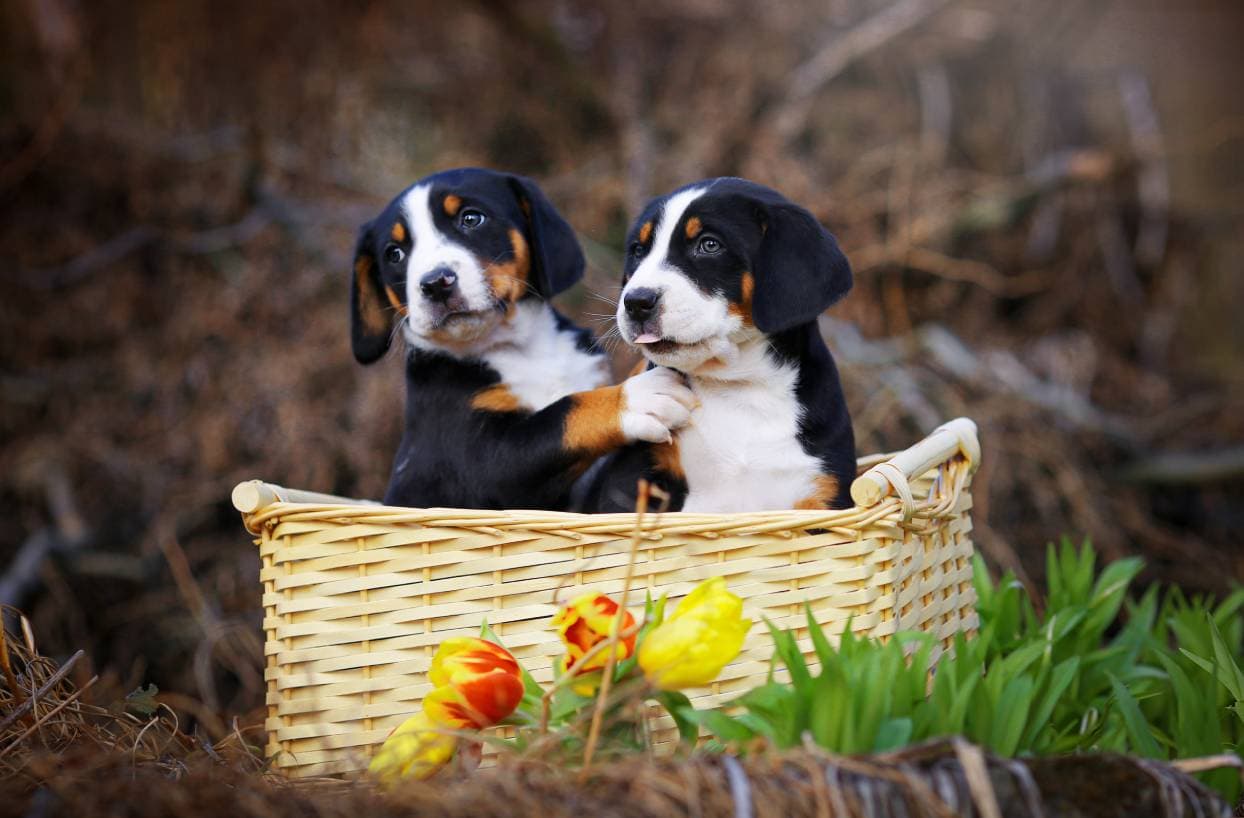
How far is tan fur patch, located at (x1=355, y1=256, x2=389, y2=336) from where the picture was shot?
3.12 meters

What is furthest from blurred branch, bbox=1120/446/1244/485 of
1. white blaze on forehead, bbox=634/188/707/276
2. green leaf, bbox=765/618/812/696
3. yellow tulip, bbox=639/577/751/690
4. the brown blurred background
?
yellow tulip, bbox=639/577/751/690

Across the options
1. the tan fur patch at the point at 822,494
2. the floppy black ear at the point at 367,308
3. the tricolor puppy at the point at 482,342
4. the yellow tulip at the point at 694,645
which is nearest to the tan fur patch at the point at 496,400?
the tricolor puppy at the point at 482,342

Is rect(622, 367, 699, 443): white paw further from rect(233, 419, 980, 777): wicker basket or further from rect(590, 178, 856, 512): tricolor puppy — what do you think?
rect(233, 419, 980, 777): wicker basket

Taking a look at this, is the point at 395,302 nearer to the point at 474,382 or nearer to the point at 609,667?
the point at 474,382

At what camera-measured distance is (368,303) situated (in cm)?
315

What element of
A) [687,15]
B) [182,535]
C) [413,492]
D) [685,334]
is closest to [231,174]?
[182,535]

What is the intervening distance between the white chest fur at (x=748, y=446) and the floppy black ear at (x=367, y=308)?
3.00 ft

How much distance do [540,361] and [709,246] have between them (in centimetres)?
64

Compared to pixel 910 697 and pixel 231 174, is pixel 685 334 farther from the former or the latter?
pixel 231 174

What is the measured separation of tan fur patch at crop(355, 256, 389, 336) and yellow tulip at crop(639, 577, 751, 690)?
1.56m

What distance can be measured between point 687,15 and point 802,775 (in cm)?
552

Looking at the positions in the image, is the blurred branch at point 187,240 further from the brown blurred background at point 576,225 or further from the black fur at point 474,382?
the black fur at point 474,382

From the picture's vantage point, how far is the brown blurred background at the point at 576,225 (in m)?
4.98

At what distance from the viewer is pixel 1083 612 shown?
282 centimetres
